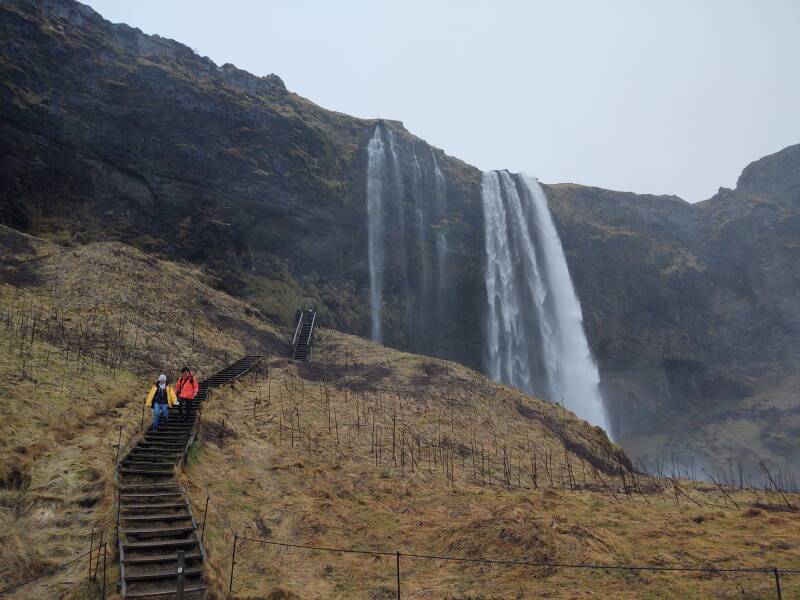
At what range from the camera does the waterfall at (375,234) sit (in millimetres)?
44031

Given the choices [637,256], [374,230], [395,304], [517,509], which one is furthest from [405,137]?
[517,509]

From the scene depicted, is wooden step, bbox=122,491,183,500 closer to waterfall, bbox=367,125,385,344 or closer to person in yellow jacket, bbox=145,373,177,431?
person in yellow jacket, bbox=145,373,177,431

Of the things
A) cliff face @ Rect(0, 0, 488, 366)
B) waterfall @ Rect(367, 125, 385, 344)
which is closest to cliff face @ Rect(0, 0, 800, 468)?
cliff face @ Rect(0, 0, 488, 366)

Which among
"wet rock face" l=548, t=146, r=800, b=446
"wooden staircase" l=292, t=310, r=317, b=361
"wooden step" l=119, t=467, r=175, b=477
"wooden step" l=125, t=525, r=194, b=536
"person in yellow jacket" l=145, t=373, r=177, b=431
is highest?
"wet rock face" l=548, t=146, r=800, b=446

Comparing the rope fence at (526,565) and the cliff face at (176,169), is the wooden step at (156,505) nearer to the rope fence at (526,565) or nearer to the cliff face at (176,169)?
the rope fence at (526,565)

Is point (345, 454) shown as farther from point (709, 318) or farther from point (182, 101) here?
point (709, 318)

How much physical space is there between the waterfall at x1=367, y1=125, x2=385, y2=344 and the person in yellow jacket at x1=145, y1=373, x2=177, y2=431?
29924 mm

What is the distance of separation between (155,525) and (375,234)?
39.8 m

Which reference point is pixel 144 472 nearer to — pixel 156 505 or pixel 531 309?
pixel 156 505

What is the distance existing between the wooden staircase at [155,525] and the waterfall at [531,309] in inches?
1560

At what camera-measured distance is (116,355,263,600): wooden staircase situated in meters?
6.77

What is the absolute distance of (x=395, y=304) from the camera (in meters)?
45.8

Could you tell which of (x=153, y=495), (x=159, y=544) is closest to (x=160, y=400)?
(x=153, y=495)

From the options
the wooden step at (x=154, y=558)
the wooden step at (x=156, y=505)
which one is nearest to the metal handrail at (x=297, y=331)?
the wooden step at (x=156, y=505)
